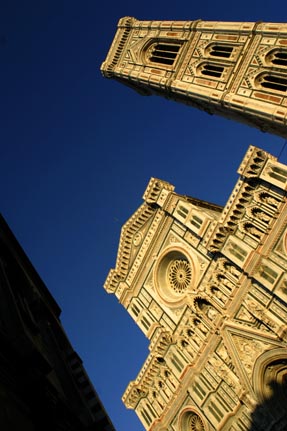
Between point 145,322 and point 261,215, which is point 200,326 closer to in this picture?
point 145,322

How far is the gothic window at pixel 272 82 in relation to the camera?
2699 centimetres

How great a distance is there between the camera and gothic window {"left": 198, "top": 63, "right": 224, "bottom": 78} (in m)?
31.6

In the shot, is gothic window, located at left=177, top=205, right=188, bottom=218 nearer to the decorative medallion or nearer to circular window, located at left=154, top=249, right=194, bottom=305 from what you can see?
circular window, located at left=154, top=249, right=194, bottom=305

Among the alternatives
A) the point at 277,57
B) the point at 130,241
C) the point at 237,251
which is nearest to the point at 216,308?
the point at 237,251

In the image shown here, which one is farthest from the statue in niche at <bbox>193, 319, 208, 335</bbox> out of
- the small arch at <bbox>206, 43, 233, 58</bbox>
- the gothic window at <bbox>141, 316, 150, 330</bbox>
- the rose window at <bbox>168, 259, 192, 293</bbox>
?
the small arch at <bbox>206, 43, 233, 58</bbox>

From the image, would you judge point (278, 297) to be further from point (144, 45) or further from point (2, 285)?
point (144, 45)

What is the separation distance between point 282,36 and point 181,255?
707 inches

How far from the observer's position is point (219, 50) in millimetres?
32594

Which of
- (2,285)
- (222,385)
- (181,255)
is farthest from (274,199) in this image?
(2,285)

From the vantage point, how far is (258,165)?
89.9 ft

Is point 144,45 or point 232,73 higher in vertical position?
point 144,45

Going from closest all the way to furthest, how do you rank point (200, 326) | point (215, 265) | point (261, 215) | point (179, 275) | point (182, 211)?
point (261, 215), point (200, 326), point (215, 265), point (182, 211), point (179, 275)

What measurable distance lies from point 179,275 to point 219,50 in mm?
18839

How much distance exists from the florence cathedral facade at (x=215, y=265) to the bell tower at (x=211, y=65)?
11cm
